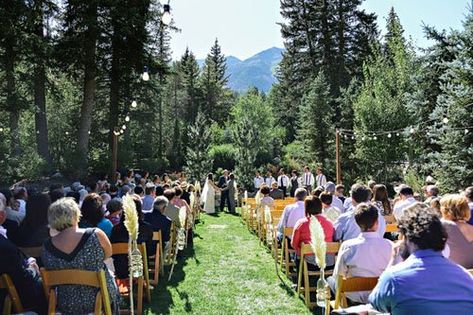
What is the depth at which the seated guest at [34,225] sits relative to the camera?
5652 millimetres

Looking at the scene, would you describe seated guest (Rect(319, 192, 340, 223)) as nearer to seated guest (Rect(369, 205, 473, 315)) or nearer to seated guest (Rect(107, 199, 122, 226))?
seated guest (Rect(107, 199, 122, 226))

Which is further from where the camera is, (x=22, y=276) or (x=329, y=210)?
(x=329, y=210)

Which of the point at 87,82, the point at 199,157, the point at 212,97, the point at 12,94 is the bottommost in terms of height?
the point at 199,157

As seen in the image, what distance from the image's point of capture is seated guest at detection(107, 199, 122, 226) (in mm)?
6844

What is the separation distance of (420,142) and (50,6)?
64.7ft

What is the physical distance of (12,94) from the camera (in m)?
19.2

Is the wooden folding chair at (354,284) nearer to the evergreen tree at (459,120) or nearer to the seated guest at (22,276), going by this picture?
the seated guest at (22,276)

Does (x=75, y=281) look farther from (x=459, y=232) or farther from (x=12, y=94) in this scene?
(x=12, y=94)

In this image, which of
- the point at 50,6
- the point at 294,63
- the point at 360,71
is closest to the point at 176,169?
the point at 294,63

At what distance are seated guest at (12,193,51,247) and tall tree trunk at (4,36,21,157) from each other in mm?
14871

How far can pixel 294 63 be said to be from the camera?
44.3 m

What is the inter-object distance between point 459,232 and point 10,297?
4464 millimetres

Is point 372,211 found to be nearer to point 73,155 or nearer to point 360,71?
point 73,155

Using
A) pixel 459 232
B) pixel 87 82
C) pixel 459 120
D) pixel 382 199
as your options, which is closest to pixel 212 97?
pixel 87 82
